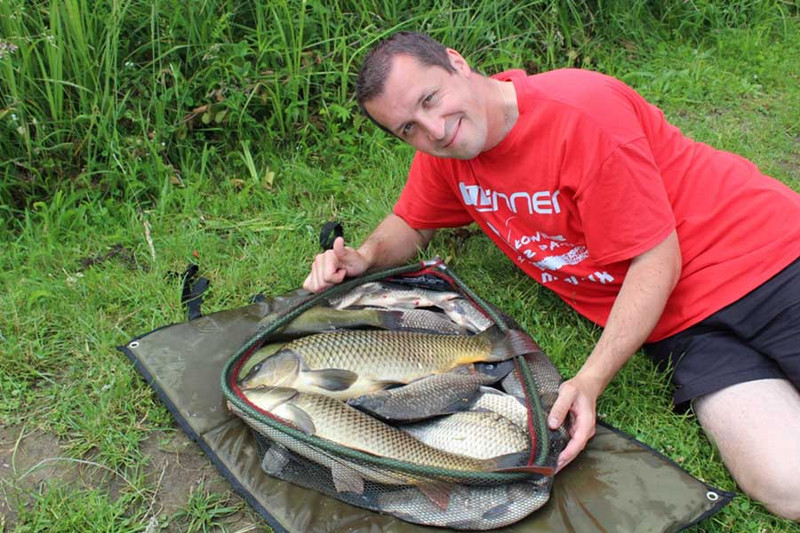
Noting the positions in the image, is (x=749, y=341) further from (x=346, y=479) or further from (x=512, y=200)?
(x=346, y=479)

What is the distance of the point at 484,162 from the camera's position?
99.7 inches

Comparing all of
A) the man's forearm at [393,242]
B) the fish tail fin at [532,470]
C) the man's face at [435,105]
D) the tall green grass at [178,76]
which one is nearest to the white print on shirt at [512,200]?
the man's face at [435,105]

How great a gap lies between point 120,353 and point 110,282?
1.56 ft

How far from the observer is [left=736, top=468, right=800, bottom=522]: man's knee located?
2.23m

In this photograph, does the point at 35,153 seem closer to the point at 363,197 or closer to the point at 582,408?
the point at 363,197

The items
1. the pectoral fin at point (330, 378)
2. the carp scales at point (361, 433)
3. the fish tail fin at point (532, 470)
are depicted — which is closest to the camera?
the fish tail fin at point (532, 470)

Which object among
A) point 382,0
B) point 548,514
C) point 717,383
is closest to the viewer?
point 548,514

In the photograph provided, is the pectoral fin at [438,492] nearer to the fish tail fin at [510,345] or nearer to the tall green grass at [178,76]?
the fish tail fin at [510,345]

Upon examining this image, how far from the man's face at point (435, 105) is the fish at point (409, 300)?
0.69 m

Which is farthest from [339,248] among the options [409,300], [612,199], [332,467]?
[612,199]

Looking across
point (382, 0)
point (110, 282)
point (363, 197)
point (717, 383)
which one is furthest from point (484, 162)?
point (382, 0)

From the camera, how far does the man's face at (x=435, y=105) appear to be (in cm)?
227

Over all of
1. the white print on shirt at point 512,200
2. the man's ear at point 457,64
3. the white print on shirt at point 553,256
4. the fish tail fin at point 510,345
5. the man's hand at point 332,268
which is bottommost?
the fish tail fin at point 510,345

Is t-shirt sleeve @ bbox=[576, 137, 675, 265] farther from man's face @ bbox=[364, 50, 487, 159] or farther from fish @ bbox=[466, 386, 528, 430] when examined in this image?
fish @ bbox=[466, 386, 528, 430]
